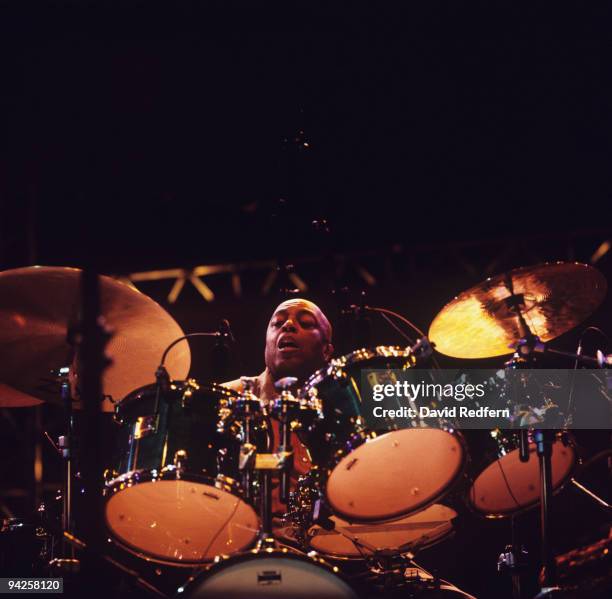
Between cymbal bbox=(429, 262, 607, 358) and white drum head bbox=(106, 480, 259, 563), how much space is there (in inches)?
51.3

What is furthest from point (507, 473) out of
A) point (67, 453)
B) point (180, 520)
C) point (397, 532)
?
point (67, 453)

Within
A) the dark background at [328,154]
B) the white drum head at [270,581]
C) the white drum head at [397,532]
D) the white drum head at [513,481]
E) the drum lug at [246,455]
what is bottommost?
the white drum head at [270,581]

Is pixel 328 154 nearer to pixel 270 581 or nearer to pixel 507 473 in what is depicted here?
pixel 507 473

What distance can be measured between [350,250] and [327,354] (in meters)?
1.39

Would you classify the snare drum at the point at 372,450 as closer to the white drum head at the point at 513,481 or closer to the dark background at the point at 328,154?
the white drum head at the point at 513,481

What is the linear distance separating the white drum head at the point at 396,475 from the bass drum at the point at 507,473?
173 mm

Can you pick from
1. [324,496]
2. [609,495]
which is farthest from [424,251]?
[324,496]

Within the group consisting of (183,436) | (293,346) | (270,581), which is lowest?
(270,581)

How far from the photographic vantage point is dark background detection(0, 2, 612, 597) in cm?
455

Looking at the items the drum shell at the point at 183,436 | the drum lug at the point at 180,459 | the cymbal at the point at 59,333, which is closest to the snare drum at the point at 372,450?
the drum shell at the point at 183,436

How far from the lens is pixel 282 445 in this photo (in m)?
3.18

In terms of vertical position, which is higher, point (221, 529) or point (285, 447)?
point (285, 447)

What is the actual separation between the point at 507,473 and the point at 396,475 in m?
0.66

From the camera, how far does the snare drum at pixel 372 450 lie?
3227mm
